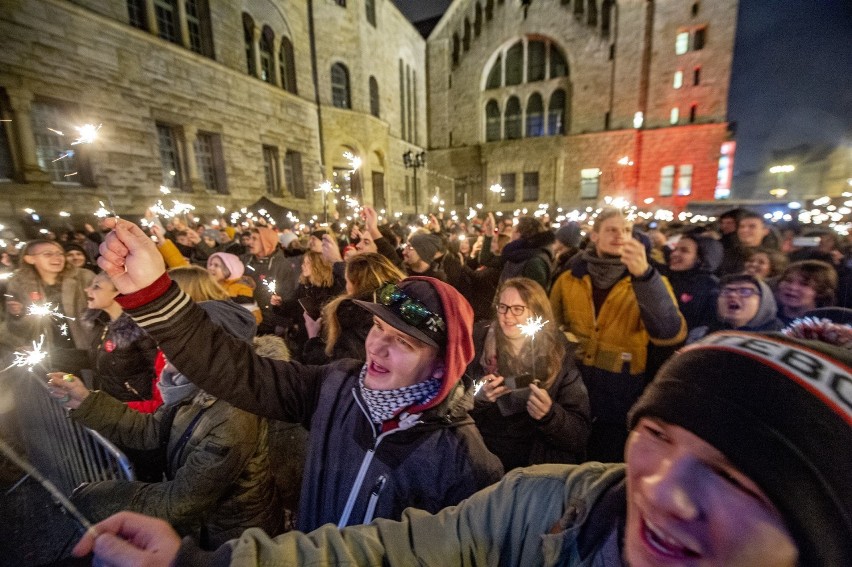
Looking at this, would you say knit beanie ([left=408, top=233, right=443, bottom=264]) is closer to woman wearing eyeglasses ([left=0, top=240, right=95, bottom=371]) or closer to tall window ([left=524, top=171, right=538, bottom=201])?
woman wearing eyeglasses ([left=0, top=240, right=95, bottom=371])

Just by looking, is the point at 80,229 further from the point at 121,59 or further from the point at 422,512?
the point at 422,512

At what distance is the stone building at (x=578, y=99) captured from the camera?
23.5m

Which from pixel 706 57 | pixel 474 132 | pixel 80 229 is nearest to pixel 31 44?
pixel 80 229

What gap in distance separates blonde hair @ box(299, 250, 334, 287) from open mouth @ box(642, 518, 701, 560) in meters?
4.03

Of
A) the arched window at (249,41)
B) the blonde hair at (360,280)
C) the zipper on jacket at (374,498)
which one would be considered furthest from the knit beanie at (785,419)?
the arched window at (249,41)

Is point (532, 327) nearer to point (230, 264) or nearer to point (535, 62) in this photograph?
point (230, 264)

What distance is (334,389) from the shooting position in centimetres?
171

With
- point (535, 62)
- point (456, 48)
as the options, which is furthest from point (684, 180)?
point (456, 48)

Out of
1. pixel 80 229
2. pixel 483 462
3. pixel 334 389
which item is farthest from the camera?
pixel 80 229

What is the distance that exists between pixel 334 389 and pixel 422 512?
700 mm

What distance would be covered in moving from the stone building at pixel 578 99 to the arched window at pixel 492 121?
0.08 metres

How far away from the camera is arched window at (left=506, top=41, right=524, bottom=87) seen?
27.5m

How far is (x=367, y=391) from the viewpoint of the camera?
5.26ft

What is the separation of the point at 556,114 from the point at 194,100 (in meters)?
24.3
